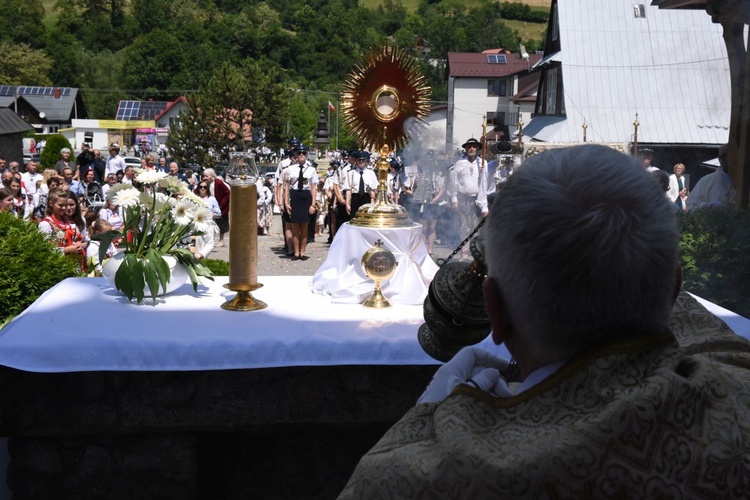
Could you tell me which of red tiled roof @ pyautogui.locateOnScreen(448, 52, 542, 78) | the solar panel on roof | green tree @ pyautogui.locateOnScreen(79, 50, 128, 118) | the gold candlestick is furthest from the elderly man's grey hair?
green tree @ pyautogui.locateOnScreen(79, 50, 128, 118)

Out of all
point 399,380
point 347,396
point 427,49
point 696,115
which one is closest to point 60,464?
point 347,396

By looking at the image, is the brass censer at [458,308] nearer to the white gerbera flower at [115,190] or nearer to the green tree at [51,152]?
the white gerbera flower at [115,190]

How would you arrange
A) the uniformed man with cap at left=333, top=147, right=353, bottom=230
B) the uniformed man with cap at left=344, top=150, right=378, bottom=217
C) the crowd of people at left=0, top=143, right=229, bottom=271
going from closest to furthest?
the crowd of people at left=0, top=143, right=229, bottom=271, the uniformed man with cap at left=344, top=150, right=378, bottom=217, the uniformed man with cap at left=333, top=147, right=353, bottom=230

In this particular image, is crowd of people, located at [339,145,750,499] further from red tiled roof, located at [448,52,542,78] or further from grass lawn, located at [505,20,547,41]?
grass lawn, located at [505,20,547,41]

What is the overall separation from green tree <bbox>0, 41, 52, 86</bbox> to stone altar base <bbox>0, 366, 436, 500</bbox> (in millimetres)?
89813

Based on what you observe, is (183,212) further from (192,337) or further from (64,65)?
(64,65)

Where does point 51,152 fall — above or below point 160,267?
above

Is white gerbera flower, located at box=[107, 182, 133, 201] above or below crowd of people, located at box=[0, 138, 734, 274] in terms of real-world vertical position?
above

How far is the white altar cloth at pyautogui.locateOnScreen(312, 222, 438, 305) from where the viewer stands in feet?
15.8

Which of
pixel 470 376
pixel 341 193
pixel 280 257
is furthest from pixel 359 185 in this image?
pixel 470 376

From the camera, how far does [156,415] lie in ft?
12.3

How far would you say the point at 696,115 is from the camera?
993cm

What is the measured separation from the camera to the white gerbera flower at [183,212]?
4.59 m

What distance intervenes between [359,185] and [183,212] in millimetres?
8019
